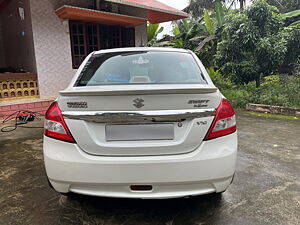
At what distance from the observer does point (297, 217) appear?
2133 millimetres

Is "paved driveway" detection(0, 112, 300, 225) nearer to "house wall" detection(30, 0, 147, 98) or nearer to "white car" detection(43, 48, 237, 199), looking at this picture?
"white car" detection(43, 48, 237, 199)

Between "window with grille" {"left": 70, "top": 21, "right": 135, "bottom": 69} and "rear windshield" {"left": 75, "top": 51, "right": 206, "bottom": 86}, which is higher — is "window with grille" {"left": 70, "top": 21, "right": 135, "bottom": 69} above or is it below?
above

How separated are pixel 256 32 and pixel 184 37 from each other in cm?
603

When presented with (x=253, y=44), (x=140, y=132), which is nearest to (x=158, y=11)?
(x=253, y=44)

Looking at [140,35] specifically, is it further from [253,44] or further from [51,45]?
[253,44]

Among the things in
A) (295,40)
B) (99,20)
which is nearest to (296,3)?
(295,40)

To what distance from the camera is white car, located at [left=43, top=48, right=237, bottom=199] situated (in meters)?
1.77

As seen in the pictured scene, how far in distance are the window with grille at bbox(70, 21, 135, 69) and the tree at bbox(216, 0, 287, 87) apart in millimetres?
3220

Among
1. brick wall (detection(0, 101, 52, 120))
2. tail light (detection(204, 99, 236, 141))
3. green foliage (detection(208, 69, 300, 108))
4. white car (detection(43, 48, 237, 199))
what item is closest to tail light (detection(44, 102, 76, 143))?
white car (detection(43, 48, 237, 199))

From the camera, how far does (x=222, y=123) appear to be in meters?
1.91

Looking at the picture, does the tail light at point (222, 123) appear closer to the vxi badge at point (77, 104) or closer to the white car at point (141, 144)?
the white car at point (141, 144)

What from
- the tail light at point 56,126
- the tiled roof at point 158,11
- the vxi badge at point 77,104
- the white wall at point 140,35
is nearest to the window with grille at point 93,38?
the white wall at point 140,35

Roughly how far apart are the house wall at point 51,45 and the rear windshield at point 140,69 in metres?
4.50

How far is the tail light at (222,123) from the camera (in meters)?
1.86
